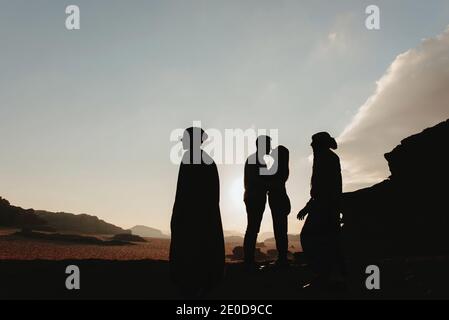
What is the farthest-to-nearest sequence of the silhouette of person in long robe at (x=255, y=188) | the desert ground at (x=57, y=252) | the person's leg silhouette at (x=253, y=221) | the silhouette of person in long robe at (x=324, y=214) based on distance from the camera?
A: 1. the desert ground at (x=57, y=252)
2. the silhouette of person in long robe at (x=255, y=188)
3. the person's leg silhouette at (x=253, y=221)
4. the silhouette of person in long robe at (x=324, y=214)

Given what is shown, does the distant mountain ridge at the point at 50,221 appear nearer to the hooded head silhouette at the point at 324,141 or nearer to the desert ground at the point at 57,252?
the desert ground at the point at 57,252

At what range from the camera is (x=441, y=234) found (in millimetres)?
14273

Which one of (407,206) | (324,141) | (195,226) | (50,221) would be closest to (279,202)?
(324,141)

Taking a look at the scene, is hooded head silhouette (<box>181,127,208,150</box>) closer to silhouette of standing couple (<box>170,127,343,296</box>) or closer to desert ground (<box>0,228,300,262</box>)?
silhouette of standing couple (<box>170,127,343,296</box>)

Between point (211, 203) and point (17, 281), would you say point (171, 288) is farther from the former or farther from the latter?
point (17, 281)

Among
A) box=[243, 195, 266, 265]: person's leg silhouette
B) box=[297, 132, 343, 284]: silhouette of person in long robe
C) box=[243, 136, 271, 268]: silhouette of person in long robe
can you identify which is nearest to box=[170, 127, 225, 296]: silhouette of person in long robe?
box=[297, 132, 343, 284]: silhouette of person in long robe

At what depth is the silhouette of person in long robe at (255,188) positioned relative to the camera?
37.4 feet

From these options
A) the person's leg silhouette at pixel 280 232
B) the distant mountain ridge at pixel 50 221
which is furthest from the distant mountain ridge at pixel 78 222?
the person's leg silhouette at pixel 280 232

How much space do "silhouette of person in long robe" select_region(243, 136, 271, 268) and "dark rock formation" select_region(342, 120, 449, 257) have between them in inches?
277

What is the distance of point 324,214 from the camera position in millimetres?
8672

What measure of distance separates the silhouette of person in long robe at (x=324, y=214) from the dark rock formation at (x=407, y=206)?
7656mm

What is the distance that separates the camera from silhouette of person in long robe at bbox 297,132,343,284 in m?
8.50

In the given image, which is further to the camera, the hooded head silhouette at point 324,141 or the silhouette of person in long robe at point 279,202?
the silhouette of person in long robe at point 279,202
